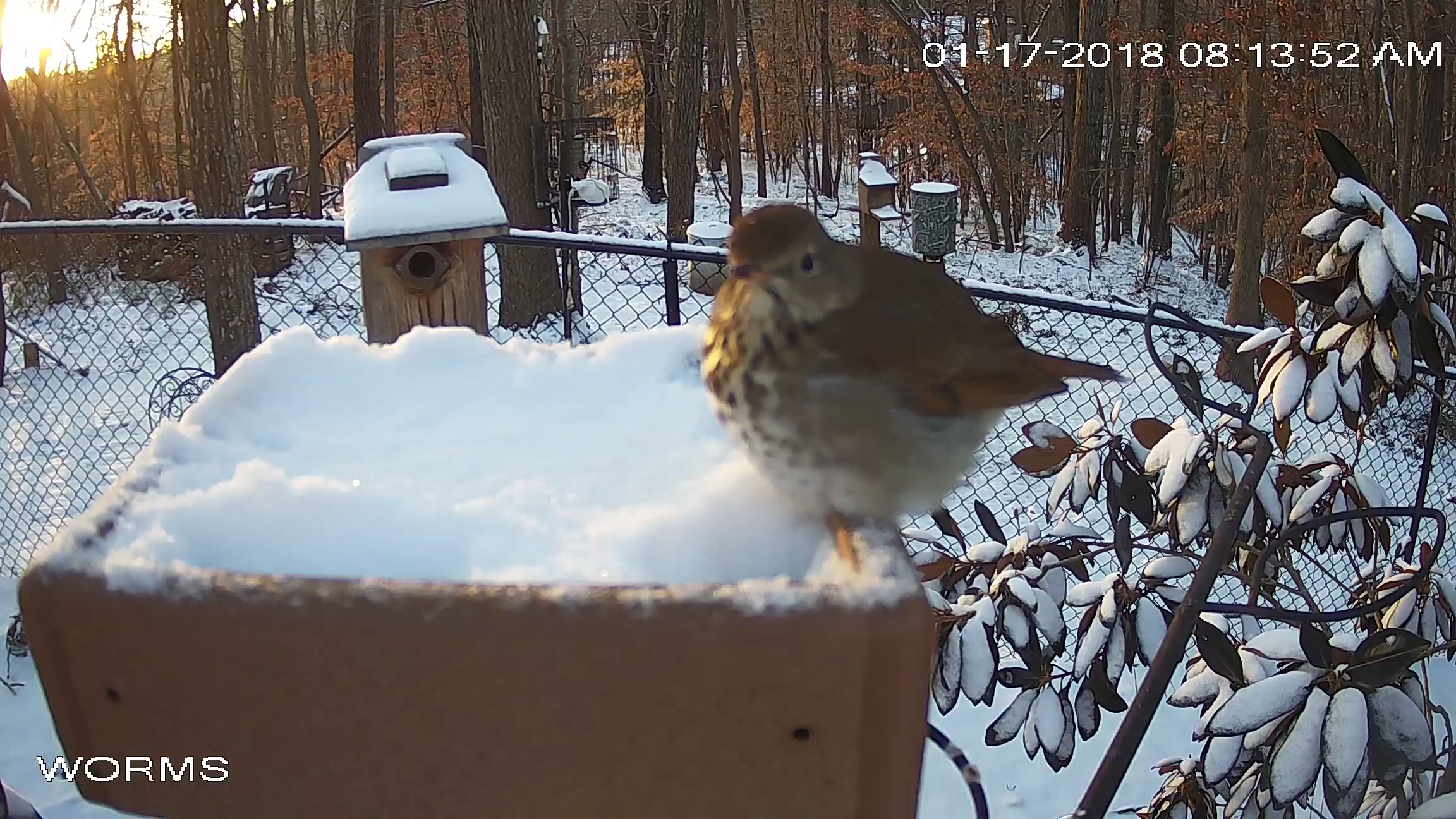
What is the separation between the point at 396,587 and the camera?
2.28ft

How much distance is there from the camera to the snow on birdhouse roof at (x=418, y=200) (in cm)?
200

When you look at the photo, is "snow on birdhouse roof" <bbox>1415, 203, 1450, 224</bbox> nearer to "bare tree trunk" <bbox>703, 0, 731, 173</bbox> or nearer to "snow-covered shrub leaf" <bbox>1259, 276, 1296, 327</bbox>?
"snow-covered shrub leaf" <bbox>1259, 276, 1296, 327</bbox>

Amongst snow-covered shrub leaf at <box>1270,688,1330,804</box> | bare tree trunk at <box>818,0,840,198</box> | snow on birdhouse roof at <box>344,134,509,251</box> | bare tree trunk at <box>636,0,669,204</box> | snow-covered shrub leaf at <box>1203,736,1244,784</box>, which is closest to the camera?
snow-covered shrub leaf at <box>1270,688,1330,804</box>

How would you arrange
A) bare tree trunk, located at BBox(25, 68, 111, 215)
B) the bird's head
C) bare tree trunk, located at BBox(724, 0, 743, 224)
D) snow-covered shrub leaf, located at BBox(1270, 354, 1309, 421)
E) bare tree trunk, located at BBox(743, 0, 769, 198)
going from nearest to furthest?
1. the bird's head
2. snow-covered shrub leaf, located at BBox(1270, 354, 1309, 421)
3. bare tree trunk, located at BBox(724, 0, 743, 224)
4. bare tree trunk, located at BBox(25, 68, 111, 215)
5. bare tree trunk, located at BBox(743, 0, 769, 198)

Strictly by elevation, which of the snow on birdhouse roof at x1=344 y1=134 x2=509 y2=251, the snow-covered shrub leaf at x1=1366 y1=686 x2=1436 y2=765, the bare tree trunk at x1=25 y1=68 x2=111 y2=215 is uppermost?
the bare tree trunk at x1=25 y1=68 x2=111 y2=215

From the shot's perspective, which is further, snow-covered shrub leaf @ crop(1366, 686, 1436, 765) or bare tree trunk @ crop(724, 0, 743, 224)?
bare tree trunk @ crop(724, 0, 743, 224)

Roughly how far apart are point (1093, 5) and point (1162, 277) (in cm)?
250

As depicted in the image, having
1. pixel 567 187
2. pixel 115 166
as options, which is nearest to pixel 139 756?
pixel 567 187

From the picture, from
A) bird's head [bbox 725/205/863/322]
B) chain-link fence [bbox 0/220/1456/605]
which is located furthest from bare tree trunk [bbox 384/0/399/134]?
bird's head [bbox 725/205/863/322]

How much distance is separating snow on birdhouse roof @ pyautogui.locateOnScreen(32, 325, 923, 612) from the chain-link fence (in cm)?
171

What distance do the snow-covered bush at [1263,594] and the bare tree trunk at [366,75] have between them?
9738mm

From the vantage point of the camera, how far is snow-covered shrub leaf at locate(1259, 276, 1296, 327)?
5.68 feet

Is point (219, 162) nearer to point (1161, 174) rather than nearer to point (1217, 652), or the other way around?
point (1217, 652)

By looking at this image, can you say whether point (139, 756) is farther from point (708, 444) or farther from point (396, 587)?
point (708, 444)
